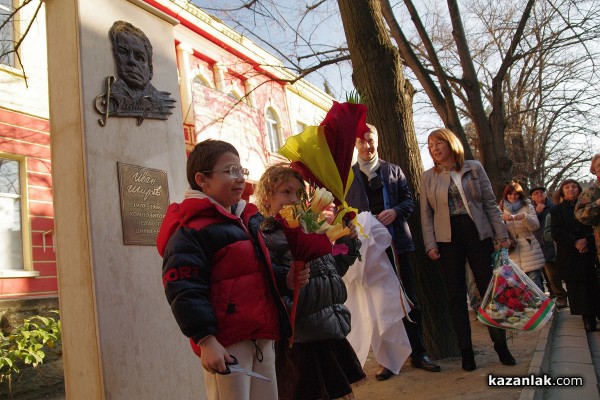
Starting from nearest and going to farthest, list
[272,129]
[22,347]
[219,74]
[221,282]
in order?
[221,282] < [22,347] < [219,74] < [272,129]

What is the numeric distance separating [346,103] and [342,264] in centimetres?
96

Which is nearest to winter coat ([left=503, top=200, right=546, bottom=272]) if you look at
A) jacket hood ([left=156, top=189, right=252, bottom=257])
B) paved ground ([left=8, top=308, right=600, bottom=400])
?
paved ground ([left=8, top=308, right=600, bottom=400])

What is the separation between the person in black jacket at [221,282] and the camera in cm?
196

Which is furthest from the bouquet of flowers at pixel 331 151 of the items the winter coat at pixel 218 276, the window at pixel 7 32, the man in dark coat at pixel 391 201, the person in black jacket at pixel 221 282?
the window at pixel 7 32

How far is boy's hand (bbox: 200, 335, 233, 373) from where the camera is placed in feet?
6.25

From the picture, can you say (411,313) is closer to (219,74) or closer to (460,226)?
(460,226)

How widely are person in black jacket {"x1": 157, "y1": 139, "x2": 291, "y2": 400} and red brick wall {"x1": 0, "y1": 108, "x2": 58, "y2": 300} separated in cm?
655

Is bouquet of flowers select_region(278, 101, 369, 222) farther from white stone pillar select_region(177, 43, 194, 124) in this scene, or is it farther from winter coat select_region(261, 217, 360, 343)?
white stone pillar select_region(177, 43, 194, 124)

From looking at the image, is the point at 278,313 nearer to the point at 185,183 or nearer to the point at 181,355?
the point at 181,355

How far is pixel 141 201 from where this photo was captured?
3.58m

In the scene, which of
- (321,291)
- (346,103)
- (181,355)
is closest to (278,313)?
(321,291)

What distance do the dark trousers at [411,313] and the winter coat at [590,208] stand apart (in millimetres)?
2273

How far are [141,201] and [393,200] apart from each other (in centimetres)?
206

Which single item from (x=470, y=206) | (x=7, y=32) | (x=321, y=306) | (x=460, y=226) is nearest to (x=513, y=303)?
(x=460, y=226)
